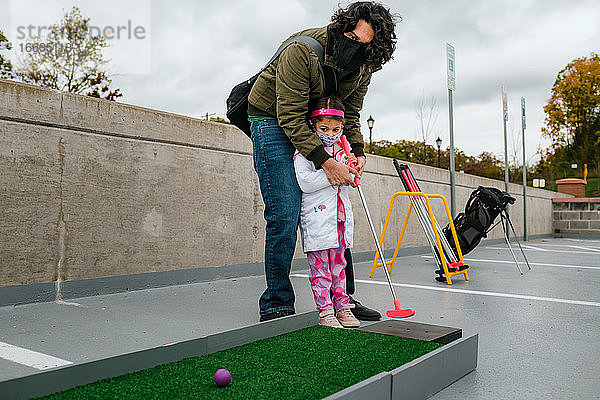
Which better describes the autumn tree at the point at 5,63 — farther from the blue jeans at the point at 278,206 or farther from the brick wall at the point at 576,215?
the blue jeans at the point at 278,206

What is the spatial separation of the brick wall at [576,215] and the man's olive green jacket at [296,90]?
12.6 m

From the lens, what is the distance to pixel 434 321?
2.61m

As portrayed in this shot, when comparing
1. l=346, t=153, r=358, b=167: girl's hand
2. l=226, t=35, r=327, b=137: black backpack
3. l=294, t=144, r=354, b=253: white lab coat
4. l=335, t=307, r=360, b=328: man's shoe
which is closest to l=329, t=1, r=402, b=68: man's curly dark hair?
l=226, t=35, r=327, b=137: black backpack

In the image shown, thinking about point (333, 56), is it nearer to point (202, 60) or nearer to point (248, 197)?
point (248, 197)

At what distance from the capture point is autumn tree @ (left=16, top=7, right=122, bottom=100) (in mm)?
15773

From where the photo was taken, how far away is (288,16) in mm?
7211

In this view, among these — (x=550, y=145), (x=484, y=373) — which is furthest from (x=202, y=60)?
(x=550, y=145)

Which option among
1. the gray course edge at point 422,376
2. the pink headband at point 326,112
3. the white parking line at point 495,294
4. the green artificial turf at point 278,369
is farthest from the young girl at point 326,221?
the white parking line at point 495,294

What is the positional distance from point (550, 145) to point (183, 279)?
1368 inches

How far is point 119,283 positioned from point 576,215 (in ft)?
42.1

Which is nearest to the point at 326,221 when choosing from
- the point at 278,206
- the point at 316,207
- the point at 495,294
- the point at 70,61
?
the point at 316,207

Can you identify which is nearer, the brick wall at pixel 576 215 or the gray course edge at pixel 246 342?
the gray course edge at pixel 246 342

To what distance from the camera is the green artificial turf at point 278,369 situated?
4.34 feet

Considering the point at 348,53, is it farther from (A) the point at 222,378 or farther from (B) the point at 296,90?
(A) the point at 222,378
